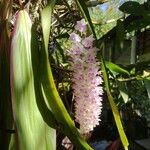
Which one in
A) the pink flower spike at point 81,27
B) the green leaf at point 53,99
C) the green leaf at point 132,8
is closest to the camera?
the green leaf at point 53,99

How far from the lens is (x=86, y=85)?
669 mm

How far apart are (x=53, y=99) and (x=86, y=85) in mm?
64

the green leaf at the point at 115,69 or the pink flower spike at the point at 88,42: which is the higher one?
the pink flower spike at the point at 88,42

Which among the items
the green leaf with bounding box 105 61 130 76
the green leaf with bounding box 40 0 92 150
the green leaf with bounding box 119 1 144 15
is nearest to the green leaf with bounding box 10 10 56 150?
the green leaf with bounding box 40 0 92 150

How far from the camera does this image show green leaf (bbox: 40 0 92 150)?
2.03 feet

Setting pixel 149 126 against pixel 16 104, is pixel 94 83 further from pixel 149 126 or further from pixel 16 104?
pixel 149 126

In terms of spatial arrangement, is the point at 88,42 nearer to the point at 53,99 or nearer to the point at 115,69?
the point at 53,99

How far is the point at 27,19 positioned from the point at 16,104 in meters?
0.15

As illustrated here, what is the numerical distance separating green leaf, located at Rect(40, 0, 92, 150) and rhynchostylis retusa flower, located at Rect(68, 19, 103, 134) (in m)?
0.05

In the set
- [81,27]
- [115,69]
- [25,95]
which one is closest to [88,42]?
[81,27]

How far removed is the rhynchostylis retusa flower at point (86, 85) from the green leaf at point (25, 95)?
0.06 m

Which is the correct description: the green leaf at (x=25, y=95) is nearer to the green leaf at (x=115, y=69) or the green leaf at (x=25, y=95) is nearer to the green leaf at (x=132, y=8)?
the green leaf at (x=115, y=69)

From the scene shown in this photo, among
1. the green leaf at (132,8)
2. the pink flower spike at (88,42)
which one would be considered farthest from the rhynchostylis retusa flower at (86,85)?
the green leaf at (132,8)

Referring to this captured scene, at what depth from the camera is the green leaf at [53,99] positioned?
0.62 metres
